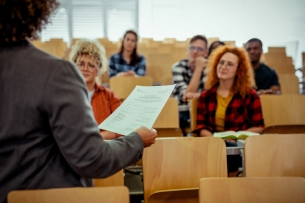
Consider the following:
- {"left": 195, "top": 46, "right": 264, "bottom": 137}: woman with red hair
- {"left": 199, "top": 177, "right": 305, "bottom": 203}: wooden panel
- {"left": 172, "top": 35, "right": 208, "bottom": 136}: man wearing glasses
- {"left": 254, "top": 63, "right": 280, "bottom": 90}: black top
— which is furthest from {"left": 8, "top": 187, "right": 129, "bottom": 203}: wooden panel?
{"left": 254, "top": 63, "right": 280, "bottom": 90}: black top

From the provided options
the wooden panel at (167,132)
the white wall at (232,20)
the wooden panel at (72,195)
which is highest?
the white wall at (232,20)

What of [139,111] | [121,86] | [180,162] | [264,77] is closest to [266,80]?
[264,77]

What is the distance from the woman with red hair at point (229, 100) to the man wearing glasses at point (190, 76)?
0.49 metres

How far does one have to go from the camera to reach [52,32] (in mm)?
8438

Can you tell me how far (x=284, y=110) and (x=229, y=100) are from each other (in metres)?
0.54

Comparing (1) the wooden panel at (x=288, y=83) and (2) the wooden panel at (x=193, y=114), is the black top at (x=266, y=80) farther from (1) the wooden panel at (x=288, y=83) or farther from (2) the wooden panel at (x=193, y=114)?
A: (2) the wooden panel at (x=193, y=114)

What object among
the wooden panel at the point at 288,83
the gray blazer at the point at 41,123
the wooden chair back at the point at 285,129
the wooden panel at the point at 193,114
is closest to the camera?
the gray blazer at the point at 41,123

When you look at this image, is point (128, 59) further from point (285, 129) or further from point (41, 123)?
point (41, 123)

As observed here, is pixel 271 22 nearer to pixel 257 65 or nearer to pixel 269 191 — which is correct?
pixel 257 65

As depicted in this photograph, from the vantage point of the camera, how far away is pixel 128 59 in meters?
4.10

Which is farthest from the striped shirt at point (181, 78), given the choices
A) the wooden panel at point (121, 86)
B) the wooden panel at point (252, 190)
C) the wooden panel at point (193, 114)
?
the wooden panel at point (252, 190)

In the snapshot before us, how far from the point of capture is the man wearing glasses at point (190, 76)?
318 centimetres

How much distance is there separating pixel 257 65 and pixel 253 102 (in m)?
1.25

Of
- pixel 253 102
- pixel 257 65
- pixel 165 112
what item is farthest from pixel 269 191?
pixel 257 65
